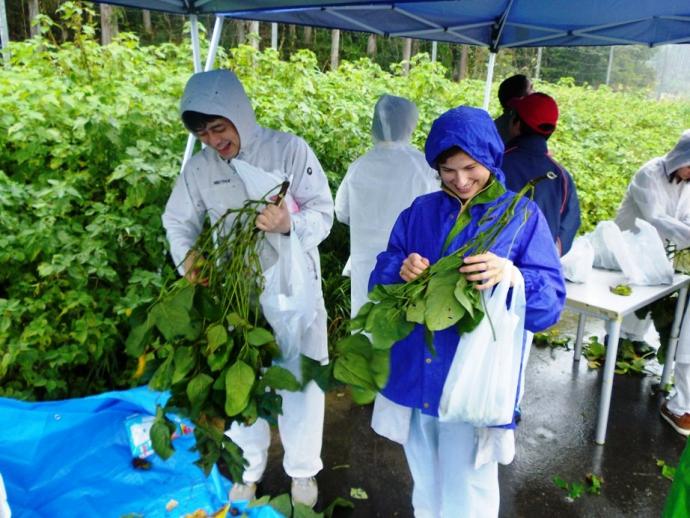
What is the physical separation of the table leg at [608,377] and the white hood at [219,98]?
73.8 inches

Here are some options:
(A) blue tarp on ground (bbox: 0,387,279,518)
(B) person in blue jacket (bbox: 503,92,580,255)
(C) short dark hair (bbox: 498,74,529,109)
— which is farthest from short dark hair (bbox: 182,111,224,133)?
(C) short dark hair (bbox: 498,74,529,109)

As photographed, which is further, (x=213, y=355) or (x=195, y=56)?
(x=195, y=56)

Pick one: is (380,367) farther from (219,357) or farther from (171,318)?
(171,318)

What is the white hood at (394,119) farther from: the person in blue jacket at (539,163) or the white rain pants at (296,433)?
the white rain pants at (296,433)

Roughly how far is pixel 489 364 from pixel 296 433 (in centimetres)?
106

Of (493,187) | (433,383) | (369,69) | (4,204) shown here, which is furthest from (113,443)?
(369,69)

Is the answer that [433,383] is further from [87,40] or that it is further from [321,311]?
[87,40]

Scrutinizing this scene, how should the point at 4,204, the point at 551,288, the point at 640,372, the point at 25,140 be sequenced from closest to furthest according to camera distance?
the point at 551,288 < the point at 4,204 < the point at 25,140 < the point at 640,372

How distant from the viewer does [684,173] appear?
9.15 ft

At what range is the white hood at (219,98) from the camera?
65.4 inches

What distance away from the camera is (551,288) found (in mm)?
1373

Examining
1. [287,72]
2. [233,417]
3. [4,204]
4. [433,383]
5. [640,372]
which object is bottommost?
[640,372]

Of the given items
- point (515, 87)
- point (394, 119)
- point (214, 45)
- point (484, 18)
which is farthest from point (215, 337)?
point (484, 18)

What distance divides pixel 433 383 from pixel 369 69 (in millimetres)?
6237
